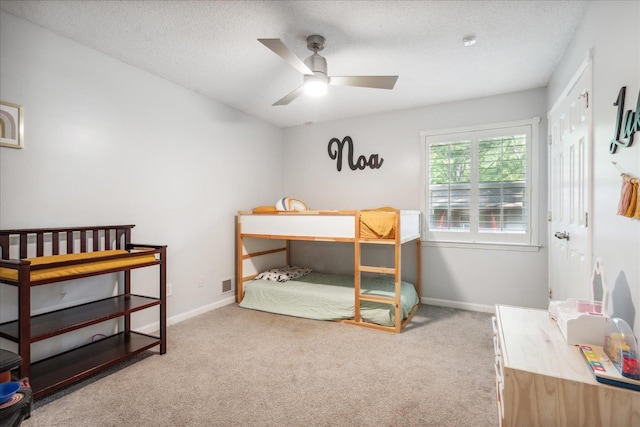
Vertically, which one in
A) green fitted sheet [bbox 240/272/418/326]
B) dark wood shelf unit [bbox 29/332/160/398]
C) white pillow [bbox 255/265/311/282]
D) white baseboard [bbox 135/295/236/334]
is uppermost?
white pillow [bbox 255/265/311/282]

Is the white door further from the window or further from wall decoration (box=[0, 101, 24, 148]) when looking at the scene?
wall decoration (box=[0, 101, 24, 148])

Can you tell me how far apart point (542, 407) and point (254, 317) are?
8.62ft

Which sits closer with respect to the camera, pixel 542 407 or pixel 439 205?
pixel 542 407

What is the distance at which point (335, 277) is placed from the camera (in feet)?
A: 13.2

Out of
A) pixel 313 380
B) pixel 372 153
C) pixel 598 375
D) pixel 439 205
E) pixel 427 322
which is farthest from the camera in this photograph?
pixel 372 153

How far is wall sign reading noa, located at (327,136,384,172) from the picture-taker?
4047 mm

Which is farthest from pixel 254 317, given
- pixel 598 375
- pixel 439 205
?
pixel 598 375

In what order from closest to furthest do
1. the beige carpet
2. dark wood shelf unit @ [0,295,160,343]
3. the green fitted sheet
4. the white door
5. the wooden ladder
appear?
1. the beige carpet
2. dark wood shelf unit @ [0,295,160,343]
3. the white door
4. the wooden ladder
5. the green fitted sheet

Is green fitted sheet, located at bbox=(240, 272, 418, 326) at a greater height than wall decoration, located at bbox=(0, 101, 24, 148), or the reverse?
wall decoration, located at bbox=(0, 101, 24, 148)

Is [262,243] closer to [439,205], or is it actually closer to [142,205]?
[142,205]

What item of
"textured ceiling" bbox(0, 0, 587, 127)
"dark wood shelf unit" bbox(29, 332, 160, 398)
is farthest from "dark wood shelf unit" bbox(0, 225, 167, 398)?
"textured ceiling" bbox(0, 0, 587, 127)

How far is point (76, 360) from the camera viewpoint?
2.11m

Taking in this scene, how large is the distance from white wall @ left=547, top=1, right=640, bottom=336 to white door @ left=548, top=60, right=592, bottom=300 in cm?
13

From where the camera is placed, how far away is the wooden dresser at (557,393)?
1.09 m
